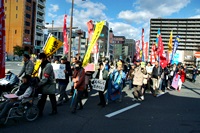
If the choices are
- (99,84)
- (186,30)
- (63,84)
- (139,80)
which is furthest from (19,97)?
(186,30)

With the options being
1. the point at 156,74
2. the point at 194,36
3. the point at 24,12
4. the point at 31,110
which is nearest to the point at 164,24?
the point at 194,36

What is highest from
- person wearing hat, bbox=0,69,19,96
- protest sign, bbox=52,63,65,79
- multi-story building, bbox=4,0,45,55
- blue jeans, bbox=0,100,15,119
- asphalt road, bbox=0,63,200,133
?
multi-story building, bbox=4,0,45,55

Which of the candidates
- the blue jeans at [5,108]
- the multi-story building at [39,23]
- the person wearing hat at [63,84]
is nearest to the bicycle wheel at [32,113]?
the blue jeans at [5,108]

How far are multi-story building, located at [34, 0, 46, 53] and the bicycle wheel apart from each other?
60.1m

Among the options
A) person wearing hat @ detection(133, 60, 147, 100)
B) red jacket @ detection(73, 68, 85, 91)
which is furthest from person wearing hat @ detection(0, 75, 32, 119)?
person wearing hat @ detection(133, 60, 147, 100)

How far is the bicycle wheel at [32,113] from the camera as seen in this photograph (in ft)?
17.1

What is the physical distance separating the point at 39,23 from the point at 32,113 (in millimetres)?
63997

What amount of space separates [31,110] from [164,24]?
11161 centimetres

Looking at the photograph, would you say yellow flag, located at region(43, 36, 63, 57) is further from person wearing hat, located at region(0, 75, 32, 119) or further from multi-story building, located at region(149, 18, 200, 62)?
multi-story building, located at region(149, 18, 200, 62)

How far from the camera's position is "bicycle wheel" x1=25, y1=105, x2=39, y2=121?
5203mm

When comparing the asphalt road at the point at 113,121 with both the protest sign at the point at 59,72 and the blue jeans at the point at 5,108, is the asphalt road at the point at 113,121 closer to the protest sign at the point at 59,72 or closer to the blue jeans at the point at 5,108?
the blue jeans at the point at 5,108

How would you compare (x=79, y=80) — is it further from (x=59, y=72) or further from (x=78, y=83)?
(x=59, y=72)

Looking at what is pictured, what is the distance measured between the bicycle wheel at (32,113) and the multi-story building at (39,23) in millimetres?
60102

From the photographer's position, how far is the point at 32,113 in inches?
211
